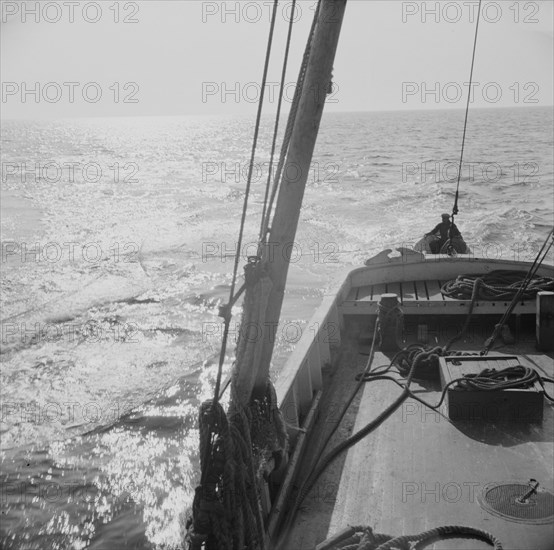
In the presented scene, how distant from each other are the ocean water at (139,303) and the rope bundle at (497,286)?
1240 millimetres

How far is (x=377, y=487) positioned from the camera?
18.0 feet

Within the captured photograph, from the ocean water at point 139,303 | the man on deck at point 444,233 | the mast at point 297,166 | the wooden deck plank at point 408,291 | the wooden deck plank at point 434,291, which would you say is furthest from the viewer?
the man on deck at point 444,233

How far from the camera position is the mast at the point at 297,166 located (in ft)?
10.4

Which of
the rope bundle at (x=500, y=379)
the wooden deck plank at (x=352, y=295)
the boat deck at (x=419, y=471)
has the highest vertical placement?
the wooden deck plank at (x=352, y=295)

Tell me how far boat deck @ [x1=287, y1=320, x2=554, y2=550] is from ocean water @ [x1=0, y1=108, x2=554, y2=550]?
3.74 metres

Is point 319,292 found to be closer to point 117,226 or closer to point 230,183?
point 117,226

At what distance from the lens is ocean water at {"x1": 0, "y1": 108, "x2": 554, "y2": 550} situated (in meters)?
9.77

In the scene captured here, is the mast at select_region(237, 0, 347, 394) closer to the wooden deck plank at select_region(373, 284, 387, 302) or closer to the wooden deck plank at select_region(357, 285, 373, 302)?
the wooden deck plank at select_region(357, 285, 373, 302)

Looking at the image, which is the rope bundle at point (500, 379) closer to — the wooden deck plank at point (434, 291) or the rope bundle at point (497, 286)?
the rope bundle at point (497, 286)

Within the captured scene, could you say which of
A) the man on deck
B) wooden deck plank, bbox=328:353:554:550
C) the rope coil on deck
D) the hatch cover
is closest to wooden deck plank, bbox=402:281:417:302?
wooden deck plank, bbox=328:353:554:550

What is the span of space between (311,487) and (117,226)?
2774cm

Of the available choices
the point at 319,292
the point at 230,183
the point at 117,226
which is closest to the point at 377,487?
the point at 319,292

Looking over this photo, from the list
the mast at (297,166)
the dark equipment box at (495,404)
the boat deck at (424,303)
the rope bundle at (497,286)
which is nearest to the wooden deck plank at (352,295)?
the boat deck at (424,303)

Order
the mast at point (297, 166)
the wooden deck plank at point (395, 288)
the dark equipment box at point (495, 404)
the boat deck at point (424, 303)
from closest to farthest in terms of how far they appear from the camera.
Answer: the mast at point (297, 166), the dark equipment box at point (495, 404), the boat deck at point (424, 303), the wooden deck plank at point (395, 288)
